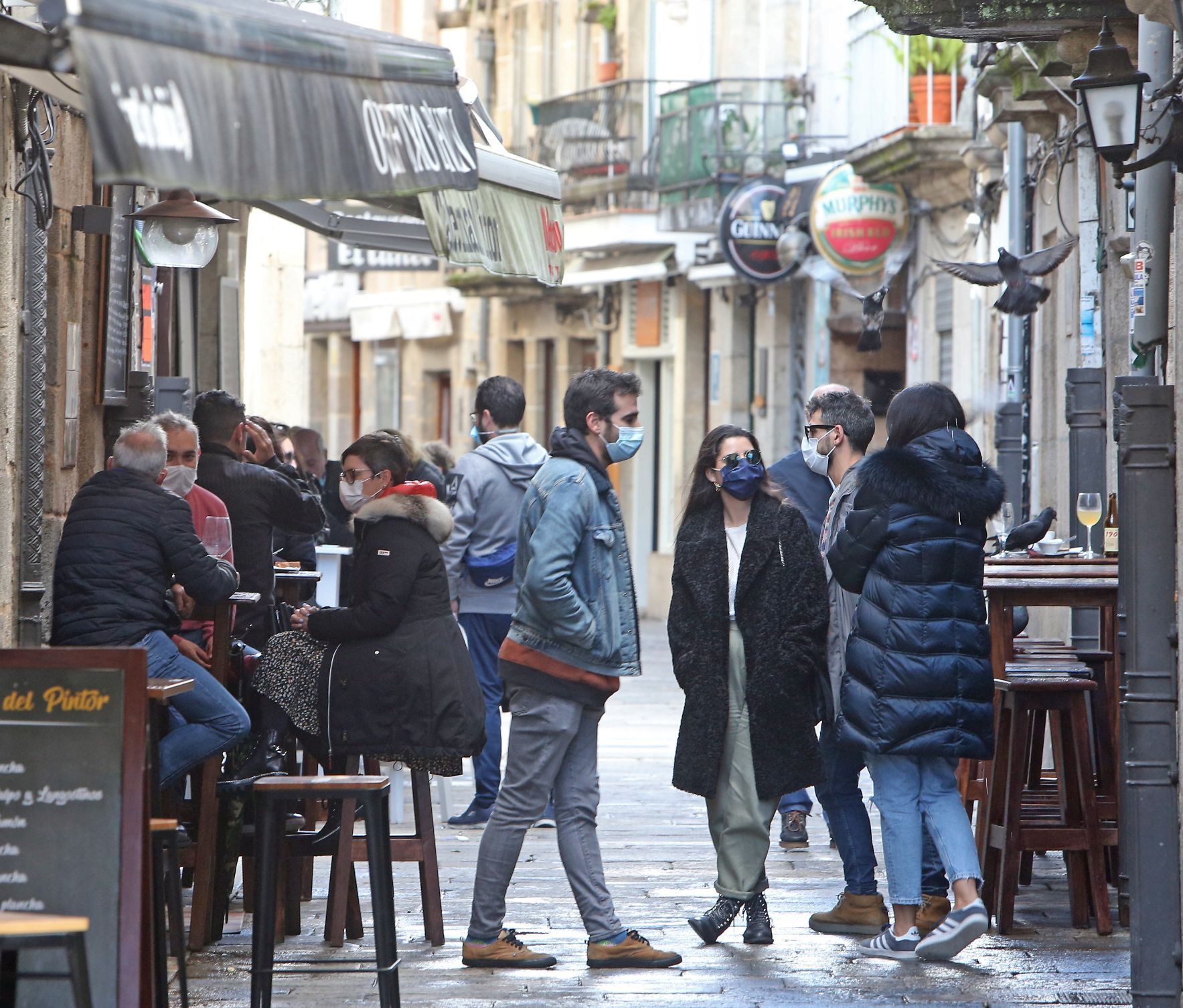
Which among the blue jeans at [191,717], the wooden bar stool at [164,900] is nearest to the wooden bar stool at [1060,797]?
the blue jeans at [191,717]

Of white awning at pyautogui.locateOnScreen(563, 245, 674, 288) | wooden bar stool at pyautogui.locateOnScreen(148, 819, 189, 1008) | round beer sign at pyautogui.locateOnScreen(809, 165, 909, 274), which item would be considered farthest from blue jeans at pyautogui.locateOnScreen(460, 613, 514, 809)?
white awning at pyautogui.locateOnScreen(563, 245, 674, 288)

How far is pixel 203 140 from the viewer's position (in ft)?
15.5

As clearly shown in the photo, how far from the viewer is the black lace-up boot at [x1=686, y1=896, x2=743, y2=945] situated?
7.87m

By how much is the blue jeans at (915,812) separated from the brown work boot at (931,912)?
1.60 ft

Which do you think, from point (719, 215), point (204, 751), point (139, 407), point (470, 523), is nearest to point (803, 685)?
point (204, 751)

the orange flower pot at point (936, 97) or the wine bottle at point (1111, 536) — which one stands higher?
the orange flower pot at point (936, 97)

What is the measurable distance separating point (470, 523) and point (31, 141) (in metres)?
3.21

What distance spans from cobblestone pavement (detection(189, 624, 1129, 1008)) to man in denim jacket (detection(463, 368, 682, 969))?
18 cm

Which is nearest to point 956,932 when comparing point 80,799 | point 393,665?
point 393,665

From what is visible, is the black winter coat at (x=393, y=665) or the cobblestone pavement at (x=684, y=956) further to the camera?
the black winter coat at (x=393, y=665)

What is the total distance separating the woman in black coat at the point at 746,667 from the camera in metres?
7.73

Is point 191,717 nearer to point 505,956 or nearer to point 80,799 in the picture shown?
point 505,956

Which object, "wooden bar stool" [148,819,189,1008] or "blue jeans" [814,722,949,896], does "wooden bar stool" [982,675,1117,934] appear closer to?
"blue jeans" [814,722,949,896]

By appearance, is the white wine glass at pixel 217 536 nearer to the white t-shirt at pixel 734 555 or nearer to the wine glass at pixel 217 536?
the wine glass at pixel 217 536
